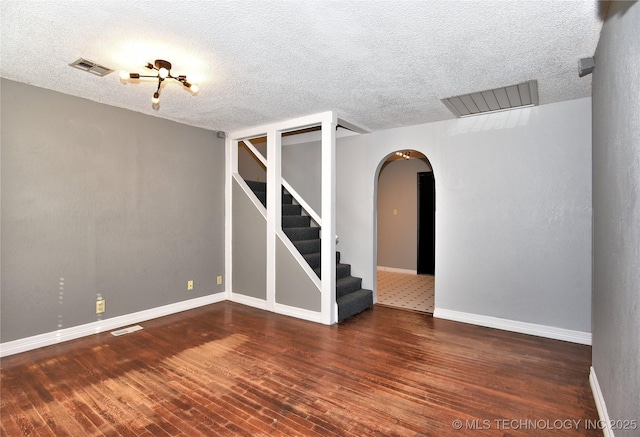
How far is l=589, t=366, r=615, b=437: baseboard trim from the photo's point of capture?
6.16 ft

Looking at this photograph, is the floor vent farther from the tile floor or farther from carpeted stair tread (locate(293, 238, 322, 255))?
the tile floor

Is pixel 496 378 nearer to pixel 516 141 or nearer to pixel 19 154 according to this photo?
pixel 516 141

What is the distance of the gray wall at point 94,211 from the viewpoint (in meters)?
3.05

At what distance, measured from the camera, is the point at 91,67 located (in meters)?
2.73

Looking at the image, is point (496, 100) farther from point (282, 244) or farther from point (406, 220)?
point (406, 220)

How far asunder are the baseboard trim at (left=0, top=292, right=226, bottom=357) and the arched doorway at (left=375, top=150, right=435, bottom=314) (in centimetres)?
358

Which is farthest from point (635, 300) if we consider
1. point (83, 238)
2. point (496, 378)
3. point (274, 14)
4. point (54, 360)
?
point (83, 238)

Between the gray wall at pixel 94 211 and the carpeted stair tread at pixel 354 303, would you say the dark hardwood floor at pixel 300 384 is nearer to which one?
the carpeted stair tread at pixel 354 303

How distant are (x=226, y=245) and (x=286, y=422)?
336cm

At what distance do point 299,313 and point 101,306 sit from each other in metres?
2.30

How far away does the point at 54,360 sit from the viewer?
Answer: 114 inches

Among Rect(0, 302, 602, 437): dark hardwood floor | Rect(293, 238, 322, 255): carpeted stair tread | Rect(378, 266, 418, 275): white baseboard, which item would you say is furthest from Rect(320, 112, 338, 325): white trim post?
Rect(378, 266, 418, 275): white baseboard

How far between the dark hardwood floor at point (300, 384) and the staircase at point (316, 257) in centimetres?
55

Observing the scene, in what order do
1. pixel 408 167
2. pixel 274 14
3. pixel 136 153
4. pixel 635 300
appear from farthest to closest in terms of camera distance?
1. pixel 408 167
2. pixel 136 153
3. pixel 274 14
4. pixel 635 300
